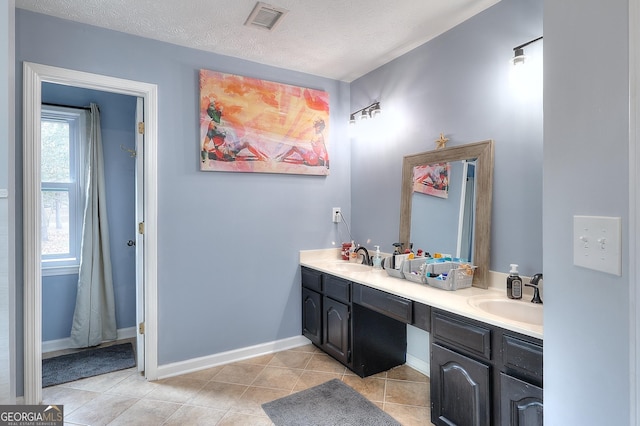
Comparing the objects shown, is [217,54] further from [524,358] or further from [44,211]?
[524,358]

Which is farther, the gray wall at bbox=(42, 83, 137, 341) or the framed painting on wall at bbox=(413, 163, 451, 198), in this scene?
the gray wall at bbox=(42, 83, 137, 341)

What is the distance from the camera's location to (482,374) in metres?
1.65

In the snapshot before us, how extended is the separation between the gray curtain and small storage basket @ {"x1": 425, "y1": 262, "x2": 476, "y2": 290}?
292cm

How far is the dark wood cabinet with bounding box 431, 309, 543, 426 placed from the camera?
4.78ft

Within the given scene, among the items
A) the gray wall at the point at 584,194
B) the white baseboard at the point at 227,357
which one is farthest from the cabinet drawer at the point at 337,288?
the gray wall at the point at 584,194

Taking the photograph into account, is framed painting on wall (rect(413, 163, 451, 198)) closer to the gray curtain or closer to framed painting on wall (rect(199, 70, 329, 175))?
framed painting on wall (rect(199, 70, 329, 175))

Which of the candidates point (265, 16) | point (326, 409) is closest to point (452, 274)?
point (326, 409)

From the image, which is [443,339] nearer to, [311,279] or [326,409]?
[326,409]

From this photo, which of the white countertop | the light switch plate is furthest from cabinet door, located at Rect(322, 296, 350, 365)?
the light switch plate

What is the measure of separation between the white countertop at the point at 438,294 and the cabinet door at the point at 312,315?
10.6 inches

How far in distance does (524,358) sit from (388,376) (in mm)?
1384

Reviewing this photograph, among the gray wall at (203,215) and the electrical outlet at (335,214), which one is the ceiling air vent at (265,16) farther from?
the electrical outlet at (335,214)

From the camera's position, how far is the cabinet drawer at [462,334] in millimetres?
1639

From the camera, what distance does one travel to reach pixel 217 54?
2.85 metres
